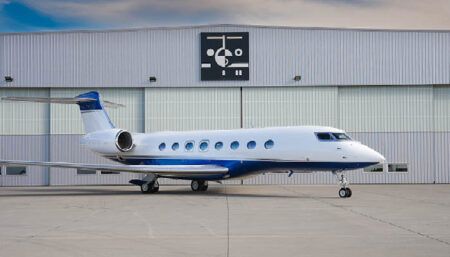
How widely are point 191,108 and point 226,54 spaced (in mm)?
3526

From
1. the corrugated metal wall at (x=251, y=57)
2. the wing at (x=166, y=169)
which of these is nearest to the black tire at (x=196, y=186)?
the wing at (x=166, y=169)

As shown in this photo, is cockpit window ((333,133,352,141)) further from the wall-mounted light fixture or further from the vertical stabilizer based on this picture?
the wall-mounted light fixture

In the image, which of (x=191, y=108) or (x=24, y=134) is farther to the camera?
(x=24, y=134)

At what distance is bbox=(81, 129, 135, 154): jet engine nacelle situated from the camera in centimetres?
2869

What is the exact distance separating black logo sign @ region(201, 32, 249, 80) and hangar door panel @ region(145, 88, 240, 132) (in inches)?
34.4

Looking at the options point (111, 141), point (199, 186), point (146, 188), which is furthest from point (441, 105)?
point (111, 141)

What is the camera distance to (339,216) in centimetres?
1555

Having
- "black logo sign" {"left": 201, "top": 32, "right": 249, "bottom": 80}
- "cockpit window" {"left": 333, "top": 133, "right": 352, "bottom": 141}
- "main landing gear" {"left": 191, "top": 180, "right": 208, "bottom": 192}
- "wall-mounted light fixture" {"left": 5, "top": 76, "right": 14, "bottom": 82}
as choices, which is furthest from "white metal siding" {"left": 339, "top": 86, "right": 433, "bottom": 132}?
"wall-mounted light fixture" {"left": 5, "top": 76, "right": 14, "bottom": 82}

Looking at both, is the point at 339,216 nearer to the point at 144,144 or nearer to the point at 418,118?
the point at 144,144

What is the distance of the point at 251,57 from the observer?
3412 cm

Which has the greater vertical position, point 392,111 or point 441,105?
point 441,105

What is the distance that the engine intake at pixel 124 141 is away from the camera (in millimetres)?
28891

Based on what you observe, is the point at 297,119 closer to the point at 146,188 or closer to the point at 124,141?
the point at 124,141

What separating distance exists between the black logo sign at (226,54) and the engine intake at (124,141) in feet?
22.5
